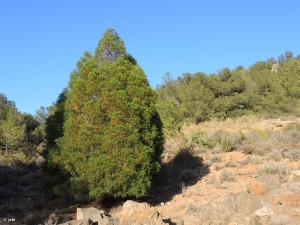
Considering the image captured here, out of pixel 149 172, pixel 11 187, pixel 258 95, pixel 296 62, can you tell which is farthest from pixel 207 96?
pixel 149 172

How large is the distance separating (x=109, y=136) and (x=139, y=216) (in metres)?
2.62

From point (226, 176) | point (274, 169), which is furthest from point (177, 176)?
point (274, 169)

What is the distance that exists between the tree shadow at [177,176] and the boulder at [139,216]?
126 inches

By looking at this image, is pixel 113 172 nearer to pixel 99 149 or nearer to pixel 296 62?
pixel 99 149

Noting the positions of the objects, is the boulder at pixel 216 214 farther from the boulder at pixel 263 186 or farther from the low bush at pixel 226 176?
the low bush at pixel 226 176

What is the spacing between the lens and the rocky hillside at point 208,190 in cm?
663

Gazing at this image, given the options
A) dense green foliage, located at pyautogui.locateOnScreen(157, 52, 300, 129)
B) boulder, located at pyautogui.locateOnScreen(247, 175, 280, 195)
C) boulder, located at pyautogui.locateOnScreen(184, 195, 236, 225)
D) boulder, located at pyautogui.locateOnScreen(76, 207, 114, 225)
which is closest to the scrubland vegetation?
boulder, located at pyautogui.locateOnScreen(247, 175, 280, 195)

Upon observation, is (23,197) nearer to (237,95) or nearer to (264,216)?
(264,216)

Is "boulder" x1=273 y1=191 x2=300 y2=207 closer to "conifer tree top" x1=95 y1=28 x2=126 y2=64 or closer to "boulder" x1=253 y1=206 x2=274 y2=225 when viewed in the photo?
"boulder" x1=253 y1=206 x2=274 y2=225

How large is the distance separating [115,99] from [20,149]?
1513 centimetres

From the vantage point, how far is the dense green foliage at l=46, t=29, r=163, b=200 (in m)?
8.55

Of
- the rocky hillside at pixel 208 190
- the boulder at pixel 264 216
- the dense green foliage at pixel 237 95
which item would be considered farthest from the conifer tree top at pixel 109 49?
the dense green foliage at pixel 237 95

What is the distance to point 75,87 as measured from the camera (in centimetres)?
918

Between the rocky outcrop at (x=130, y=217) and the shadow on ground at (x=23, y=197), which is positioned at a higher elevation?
the shadow on ground at (x=23, y=197)
